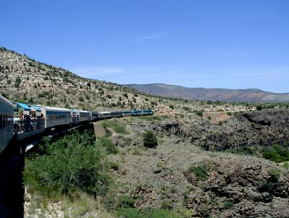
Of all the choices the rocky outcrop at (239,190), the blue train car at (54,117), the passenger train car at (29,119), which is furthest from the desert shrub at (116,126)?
the rocky outcrop at (239,190)

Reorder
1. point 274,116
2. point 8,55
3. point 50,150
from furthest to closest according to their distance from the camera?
point 8,55, point 274,116, point 50,150

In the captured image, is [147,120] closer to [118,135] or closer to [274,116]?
[118,135]

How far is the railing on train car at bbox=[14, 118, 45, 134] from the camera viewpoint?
773 inches

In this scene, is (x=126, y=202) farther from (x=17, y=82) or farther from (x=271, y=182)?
(x=17, y=82)

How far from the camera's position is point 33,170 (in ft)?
70.0

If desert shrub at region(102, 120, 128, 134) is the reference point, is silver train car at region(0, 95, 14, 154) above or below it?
above

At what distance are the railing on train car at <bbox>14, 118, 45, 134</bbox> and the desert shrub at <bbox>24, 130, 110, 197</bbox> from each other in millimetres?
1411

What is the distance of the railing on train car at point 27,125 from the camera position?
773 inches

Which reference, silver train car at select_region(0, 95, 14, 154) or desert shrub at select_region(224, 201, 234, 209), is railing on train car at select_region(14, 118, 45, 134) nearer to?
silver train car at select_region(0, 95, 14, 154)

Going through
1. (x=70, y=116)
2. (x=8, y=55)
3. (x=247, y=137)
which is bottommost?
(x=247, y=137)

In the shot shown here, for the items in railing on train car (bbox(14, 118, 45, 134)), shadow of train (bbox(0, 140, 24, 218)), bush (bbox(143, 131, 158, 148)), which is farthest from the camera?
bush (bbox(143, 131, 158, 148))

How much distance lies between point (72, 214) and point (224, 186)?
18.1 meters

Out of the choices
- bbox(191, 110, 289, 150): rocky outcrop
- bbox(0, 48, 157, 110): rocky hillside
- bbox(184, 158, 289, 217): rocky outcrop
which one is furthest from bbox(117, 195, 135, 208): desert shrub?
bbox(0, 48, 157, 110): rocky hillside

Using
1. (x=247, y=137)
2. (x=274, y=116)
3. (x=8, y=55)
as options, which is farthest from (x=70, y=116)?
(x=8, y=55)
